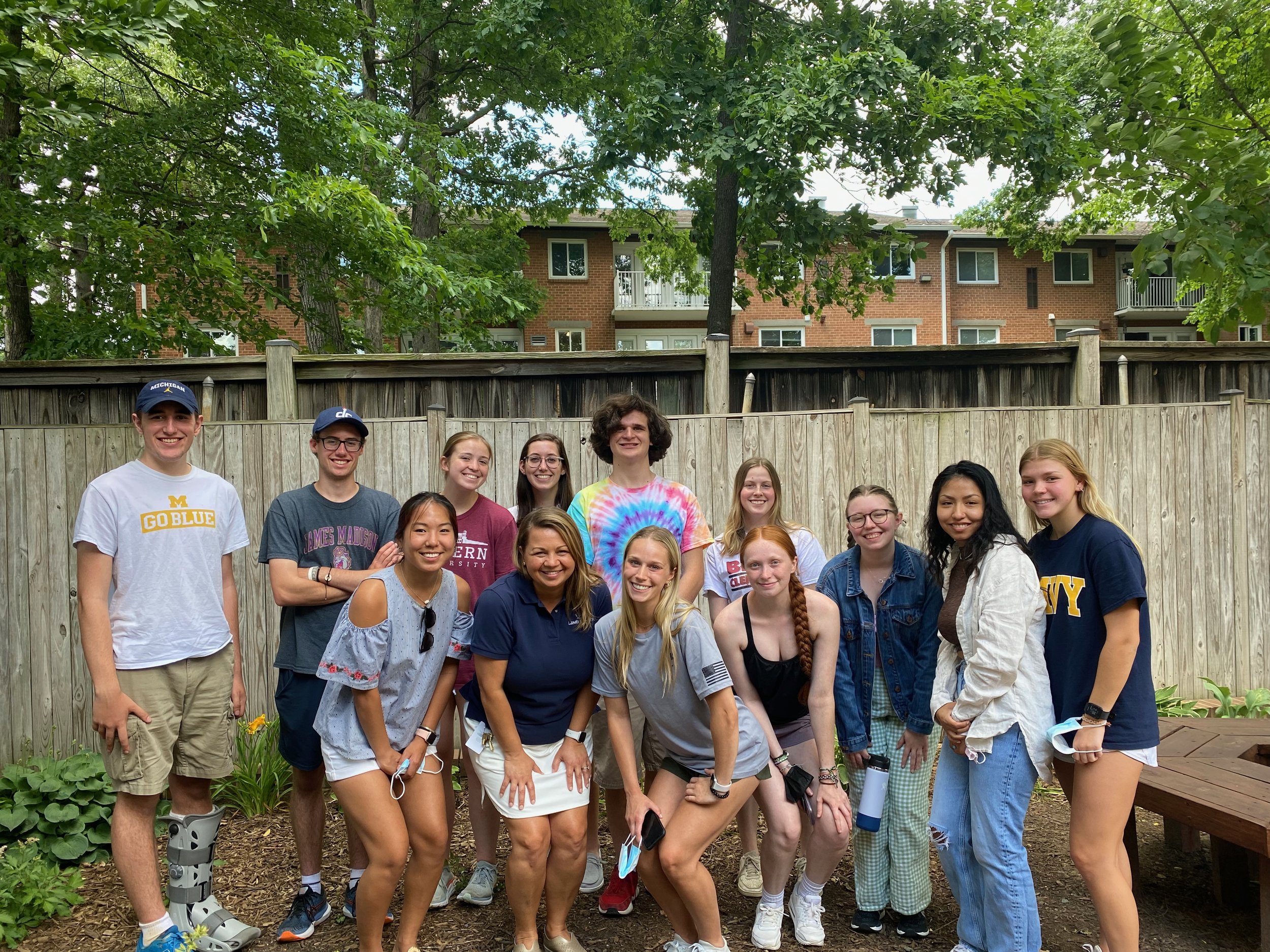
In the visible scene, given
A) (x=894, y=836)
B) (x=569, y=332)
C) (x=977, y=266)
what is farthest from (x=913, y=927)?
(x=977, y=266)

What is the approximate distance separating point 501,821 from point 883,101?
29.6 ft

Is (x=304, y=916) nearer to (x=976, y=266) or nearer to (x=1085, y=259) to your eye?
(x=976, y=266)

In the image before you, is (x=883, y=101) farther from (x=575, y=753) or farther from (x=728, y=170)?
(x=575, y=753)

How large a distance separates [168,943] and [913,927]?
276 centimetres

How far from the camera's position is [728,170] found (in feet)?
35.7

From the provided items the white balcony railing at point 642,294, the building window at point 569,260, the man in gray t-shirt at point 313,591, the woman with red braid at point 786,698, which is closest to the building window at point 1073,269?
the white balcony railing at point 642,294

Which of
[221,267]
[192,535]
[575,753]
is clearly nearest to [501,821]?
[575,753]

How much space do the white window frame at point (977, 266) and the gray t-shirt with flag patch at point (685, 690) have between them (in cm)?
2439

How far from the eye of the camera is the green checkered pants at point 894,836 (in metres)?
3.39

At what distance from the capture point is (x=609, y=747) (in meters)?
3.56

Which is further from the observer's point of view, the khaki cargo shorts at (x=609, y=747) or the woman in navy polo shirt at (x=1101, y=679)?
the khaki cargo shorts at (x=609, y=747)

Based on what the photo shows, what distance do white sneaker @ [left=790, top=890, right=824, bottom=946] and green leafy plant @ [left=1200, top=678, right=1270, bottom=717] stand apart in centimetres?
372

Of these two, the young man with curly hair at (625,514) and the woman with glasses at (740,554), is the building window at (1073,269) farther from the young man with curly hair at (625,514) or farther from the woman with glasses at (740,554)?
the young man with curly hair at (625,514)

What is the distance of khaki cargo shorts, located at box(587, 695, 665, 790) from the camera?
345cm
